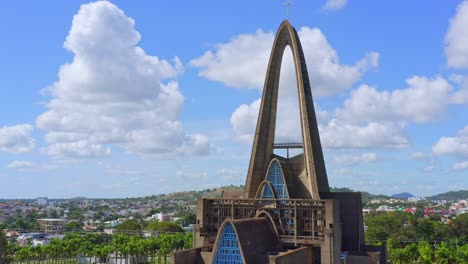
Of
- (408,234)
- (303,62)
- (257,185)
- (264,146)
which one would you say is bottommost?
(408,234)

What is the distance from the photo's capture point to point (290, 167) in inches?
2068

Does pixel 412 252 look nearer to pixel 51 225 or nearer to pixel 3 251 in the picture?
pixel 3 251

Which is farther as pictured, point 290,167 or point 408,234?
point 408,234

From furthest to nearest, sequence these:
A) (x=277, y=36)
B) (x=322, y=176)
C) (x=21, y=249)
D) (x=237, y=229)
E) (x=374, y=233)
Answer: (x=374, y=233), (x=21, y=249), (x=277, y=36), (x=322, y=176), (x=237, y=229)

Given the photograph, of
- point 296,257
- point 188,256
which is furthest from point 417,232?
point 188,256

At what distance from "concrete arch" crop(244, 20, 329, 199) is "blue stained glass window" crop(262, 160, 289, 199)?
5.96 feet

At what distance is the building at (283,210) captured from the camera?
Result: 40562 mm

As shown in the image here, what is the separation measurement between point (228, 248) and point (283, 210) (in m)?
7.91

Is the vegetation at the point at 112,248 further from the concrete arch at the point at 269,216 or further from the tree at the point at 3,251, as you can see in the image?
the concrete arch at the point at 269,216

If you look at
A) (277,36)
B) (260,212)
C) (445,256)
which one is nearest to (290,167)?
(260,212)

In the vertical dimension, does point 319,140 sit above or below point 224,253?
above

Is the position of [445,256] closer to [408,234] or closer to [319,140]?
[319,140]

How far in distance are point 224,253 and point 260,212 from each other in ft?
23.7

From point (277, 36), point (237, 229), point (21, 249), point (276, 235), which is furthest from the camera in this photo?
point (21, 249)
